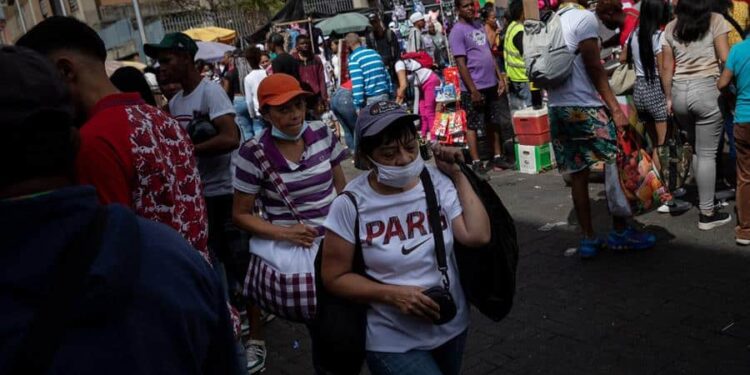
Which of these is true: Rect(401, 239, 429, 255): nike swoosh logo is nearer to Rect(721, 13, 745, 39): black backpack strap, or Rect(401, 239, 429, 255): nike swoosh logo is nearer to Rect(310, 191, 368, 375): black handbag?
Rect(310, 191, 368, 375): black handbag

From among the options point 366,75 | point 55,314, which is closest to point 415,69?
point 366,75

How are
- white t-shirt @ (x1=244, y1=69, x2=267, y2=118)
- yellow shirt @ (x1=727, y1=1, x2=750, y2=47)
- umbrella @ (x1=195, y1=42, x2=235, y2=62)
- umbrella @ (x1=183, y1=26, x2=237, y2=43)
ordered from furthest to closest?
1. umbrella @ (x1=183, y1=26, x2=237, y2=43)
2. umbrella @ (x1=195, y1=42, x2=235, y2=62)
3. white t-shirt @ (x1=244, y1=69, x2=267, y2=118)
4. yellow shirt @ (x1=727, y1=1, x2=750, y2=47)

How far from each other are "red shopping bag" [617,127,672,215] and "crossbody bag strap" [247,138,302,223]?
2.87m

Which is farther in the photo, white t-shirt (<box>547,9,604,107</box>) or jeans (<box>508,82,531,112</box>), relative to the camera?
jeans (<box>508,82,531,112</box>)

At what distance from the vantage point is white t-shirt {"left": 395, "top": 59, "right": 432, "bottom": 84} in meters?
10.3

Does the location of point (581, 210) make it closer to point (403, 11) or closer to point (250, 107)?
point (250, 107)

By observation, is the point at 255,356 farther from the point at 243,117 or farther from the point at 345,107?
the point at 243,117

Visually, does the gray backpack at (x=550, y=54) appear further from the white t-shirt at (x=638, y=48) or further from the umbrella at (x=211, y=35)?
the umbrella at (x=211, y=35)

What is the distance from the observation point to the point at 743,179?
5312 millimetres

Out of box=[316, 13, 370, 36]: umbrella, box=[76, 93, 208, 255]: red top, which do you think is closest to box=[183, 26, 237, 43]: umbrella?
box=[316, 13, 370, 36]: umbrella

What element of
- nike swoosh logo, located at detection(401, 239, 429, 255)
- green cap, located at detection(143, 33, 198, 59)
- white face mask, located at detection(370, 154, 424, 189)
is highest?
green cap, located at detection(143, 33, 198, 59)

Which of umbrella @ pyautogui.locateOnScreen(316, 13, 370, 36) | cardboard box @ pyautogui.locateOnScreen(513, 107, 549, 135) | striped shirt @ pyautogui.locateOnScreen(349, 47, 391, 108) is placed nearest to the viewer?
cardboard box @ pyautogui.locateOnScreen(513, 107, 549, 135)

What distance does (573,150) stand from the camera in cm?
551

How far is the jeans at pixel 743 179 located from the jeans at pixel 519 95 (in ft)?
17.9
